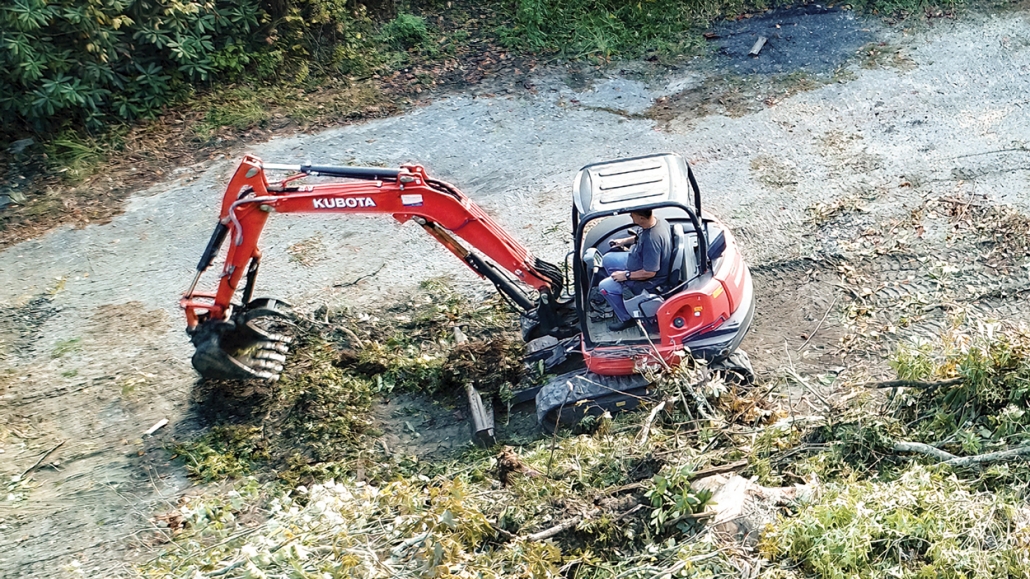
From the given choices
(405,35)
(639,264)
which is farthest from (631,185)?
(405,35)

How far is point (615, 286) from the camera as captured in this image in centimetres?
708

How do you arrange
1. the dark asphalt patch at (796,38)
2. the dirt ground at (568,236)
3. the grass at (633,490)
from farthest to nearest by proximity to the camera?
the dark asphalt patch at (796,38), the dirt ground at (568,236), the grass at (633,490)

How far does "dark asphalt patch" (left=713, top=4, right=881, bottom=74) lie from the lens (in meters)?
12.1

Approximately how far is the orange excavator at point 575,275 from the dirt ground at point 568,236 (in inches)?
34.2

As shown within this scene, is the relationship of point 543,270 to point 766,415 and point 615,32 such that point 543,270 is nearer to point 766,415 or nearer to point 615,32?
point 766,415

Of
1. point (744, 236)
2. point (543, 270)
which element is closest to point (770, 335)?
point (744, 236)

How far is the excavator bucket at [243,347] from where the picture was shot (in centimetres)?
740

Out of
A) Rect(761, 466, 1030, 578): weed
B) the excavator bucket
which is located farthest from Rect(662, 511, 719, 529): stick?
the excavator bucket

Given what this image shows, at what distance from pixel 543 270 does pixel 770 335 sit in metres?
2.25

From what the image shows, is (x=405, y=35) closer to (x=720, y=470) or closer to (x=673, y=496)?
(x=720, y=470)

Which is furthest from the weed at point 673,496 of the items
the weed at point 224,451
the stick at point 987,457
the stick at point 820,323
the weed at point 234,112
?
the weed at point 234,112

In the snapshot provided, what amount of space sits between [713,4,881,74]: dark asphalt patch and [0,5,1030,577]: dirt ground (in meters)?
0.05

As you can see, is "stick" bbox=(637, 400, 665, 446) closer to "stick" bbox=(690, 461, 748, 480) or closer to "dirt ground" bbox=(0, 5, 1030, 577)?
"stick" bbox=(690, 461, 748, 480)

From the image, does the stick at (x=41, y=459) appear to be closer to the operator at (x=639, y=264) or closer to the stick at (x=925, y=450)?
the operator at (x=639, y=264)
